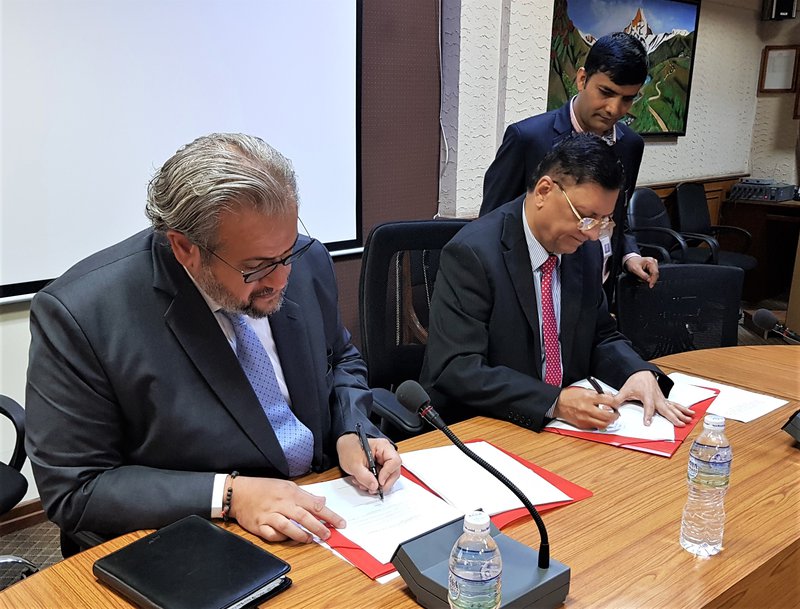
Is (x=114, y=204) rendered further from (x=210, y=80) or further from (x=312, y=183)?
(x=312, y=183)

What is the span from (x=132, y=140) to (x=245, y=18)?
0.64 meters

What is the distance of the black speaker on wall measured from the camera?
5645 mm

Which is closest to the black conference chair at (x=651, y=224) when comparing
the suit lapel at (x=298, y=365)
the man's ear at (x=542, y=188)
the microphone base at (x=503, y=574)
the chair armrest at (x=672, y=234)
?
the chair armrest at (x=672, y=234)

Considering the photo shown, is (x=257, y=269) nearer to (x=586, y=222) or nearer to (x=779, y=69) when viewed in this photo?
(x=586, y=222)

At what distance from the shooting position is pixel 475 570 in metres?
0.92

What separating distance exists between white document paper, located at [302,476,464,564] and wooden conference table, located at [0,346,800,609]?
0.06 m

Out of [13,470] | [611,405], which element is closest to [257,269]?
[611,405]

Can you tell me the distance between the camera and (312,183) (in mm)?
3012

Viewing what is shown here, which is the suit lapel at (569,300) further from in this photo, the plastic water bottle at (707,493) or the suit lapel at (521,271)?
the plastic water bottle at (707,493)

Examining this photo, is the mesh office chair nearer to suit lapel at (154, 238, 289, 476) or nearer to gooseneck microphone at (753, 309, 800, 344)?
gooseneck microphone at (753, 309, 800, 344)

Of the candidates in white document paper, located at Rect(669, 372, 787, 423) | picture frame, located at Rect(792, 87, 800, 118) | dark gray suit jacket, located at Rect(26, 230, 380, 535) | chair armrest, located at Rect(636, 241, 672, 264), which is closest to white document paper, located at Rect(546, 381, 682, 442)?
white document paper, located at Rect(669, 372, 787, 423)

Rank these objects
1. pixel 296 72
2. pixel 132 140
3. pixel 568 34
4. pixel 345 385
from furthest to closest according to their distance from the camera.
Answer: pixel 568 34, pixel 296 72, pixel 132 140, pixel 345 385

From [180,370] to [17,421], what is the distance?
2.83ft

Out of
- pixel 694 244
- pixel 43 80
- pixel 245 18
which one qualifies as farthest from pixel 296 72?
pixel 694 244
